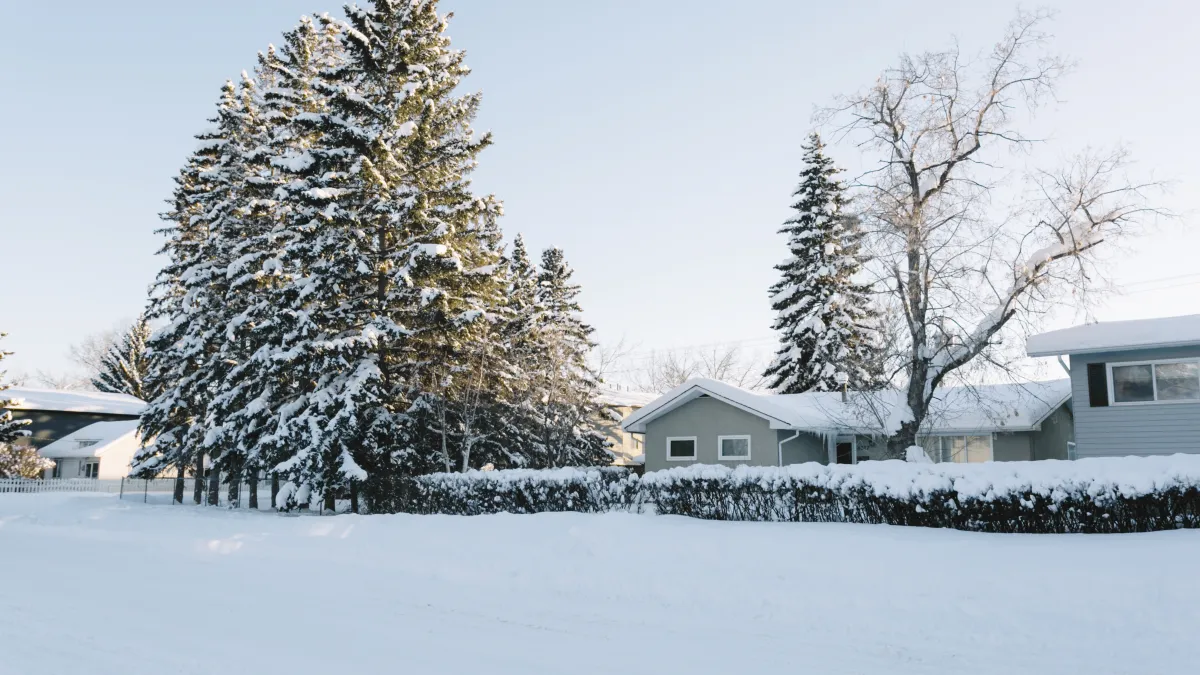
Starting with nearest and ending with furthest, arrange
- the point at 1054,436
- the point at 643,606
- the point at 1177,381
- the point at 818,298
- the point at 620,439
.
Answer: the point at 643,606 < the point at 1177,381 < the point at 1054,436 < the point at 818,298 < the point at 620,439

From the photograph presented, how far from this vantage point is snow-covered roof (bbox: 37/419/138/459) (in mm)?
47375

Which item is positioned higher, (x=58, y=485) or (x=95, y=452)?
(x=95, y=452)

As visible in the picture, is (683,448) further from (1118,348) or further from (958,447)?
(1118,348)

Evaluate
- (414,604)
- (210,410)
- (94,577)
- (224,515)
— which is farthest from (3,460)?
(414,604)

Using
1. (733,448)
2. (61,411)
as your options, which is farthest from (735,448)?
(61,411)

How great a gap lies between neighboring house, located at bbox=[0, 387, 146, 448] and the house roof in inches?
1564

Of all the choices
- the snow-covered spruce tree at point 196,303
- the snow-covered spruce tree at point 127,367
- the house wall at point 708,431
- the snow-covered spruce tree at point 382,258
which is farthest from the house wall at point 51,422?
the house wall at point 708,431

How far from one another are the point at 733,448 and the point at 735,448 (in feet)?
0.24

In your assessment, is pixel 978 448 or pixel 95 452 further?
pixel 95 452

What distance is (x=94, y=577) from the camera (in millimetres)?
11875

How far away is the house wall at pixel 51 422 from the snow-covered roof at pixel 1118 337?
5568cm

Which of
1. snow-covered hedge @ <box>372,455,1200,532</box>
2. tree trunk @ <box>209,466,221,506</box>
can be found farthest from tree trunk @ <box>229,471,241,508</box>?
snow-covered hedge @ <box>372,455,1200,532</box>

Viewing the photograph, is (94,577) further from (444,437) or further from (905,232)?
(905,232)

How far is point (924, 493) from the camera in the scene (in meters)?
11.7
